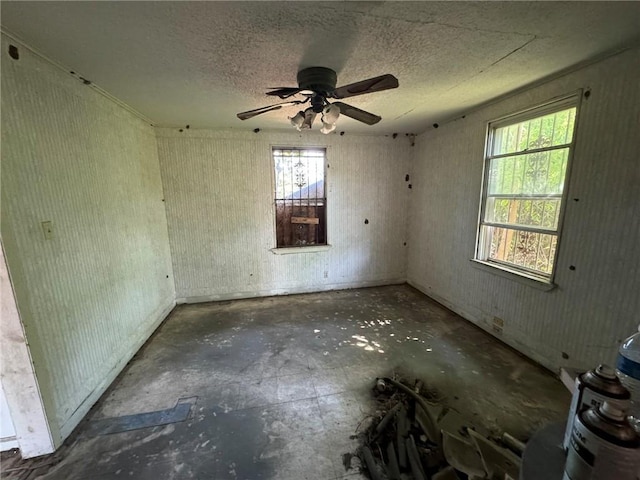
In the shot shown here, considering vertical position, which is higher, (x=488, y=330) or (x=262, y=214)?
(x=262, y=214)

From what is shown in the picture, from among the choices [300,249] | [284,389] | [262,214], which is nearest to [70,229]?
[284,389]

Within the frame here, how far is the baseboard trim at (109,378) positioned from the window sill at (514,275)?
12.3ft

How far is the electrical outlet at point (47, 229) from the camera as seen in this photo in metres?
1.66

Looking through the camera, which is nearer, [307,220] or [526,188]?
[526,188]

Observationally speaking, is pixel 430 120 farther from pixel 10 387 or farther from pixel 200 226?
pixel 10 387

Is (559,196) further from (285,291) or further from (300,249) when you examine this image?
(285,291)

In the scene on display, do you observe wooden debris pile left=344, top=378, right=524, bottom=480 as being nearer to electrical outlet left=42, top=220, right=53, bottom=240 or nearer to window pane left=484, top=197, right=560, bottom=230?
window pane left=484, top=197, right=560, bottom=230

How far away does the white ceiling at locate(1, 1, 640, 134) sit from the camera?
4.33 feet

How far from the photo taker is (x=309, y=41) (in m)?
1.58

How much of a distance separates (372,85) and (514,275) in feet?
7.43

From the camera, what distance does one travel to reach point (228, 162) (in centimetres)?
369

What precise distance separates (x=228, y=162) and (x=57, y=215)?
2.17 m

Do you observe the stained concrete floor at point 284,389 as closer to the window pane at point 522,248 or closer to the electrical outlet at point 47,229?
the window pane at point 522,248

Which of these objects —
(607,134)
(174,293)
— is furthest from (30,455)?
(607,134)
